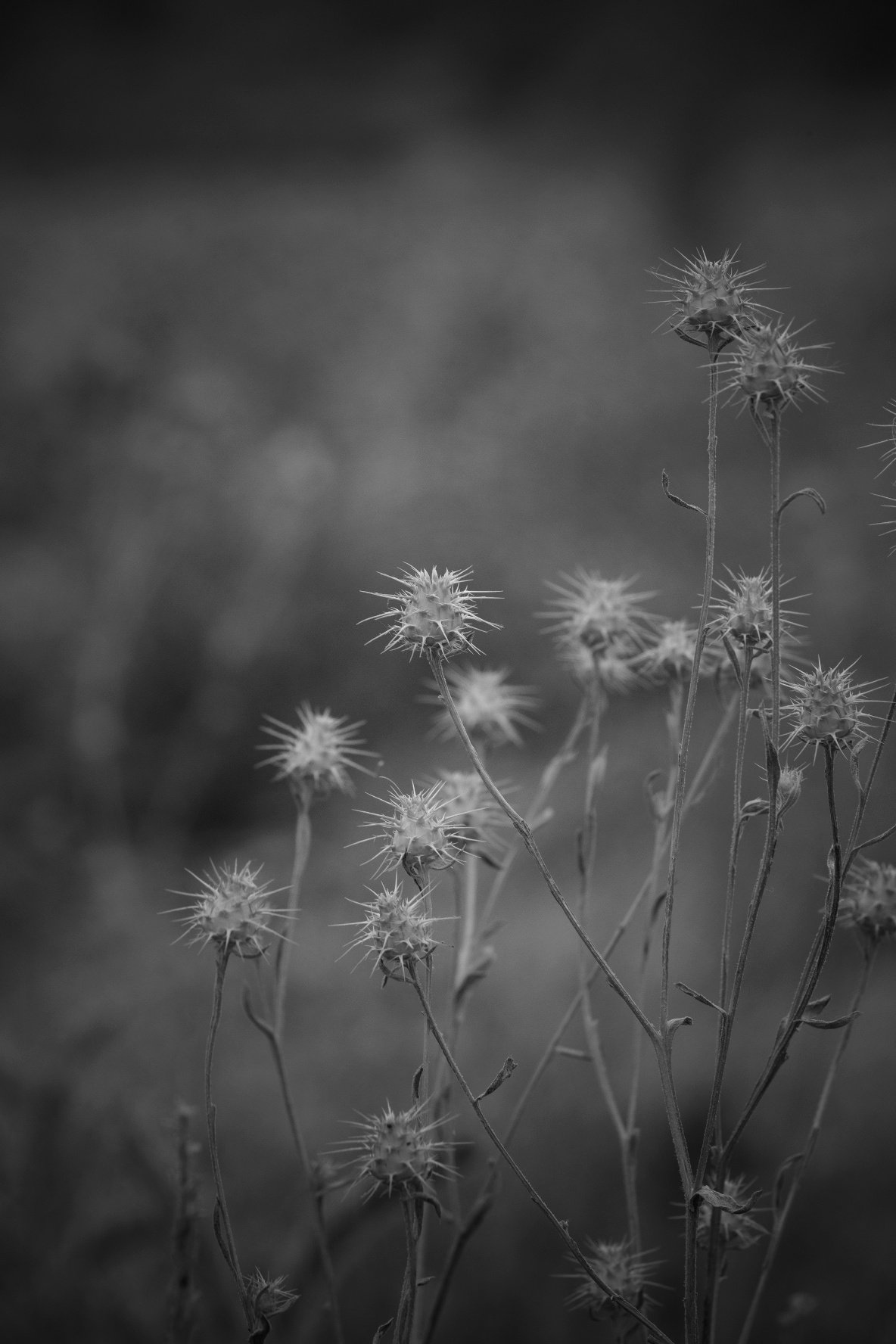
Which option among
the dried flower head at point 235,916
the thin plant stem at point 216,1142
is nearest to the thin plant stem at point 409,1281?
the thin plant stem at point 216,1142

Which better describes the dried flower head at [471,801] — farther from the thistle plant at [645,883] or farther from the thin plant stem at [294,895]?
the thin plant stem at [294,895]

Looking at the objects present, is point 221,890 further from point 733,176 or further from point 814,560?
point 733,176

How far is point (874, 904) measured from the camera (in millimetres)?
782

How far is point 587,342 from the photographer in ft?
7.37

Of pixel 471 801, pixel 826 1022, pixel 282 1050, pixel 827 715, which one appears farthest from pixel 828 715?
pixel 282 1050

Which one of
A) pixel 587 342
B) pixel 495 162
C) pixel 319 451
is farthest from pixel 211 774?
pixel 495 162

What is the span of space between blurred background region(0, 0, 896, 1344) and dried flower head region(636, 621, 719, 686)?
94cm

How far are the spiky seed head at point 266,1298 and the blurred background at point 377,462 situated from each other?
0.98 m

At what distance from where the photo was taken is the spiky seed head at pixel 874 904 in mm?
776

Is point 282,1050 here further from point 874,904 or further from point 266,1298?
point 874,904

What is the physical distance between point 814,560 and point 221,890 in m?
1.68

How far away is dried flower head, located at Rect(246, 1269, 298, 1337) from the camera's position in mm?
682

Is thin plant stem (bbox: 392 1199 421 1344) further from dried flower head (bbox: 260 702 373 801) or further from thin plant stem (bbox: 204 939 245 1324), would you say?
dried flower head (bbox: 260 702 373 801)

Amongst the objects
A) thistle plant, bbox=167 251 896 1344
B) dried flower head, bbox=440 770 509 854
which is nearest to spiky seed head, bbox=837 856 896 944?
thistle plant, bbox=167 251 896 1344
